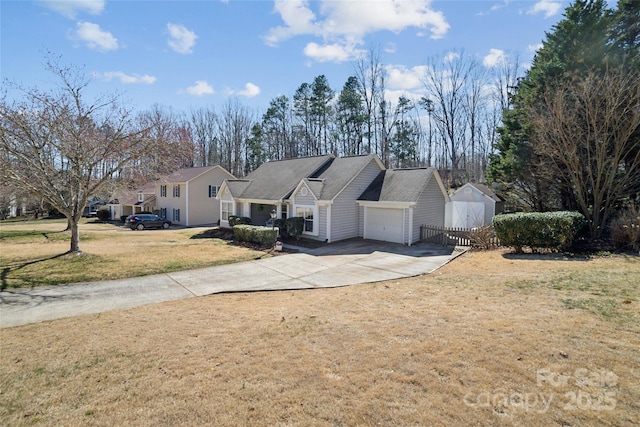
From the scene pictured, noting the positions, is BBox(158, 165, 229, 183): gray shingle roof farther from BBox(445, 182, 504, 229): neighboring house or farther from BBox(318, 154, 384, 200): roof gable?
BBox(445, 182, 504, 229): neighboring house

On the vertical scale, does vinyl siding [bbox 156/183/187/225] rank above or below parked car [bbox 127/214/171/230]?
above

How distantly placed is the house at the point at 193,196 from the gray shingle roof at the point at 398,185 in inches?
787

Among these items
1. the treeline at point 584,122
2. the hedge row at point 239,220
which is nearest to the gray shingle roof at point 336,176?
the hedge row at point 239,220

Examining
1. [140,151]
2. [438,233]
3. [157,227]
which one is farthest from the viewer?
[157,227]

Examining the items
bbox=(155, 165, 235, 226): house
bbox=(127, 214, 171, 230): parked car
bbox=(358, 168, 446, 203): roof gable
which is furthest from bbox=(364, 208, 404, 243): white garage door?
bbox=(127, 214, 171, 230): parked car

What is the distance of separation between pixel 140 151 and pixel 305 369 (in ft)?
51.4

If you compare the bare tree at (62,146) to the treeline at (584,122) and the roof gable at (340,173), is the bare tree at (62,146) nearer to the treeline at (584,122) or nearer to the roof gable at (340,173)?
the roof gable at (340,173)

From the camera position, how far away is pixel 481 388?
4.06 meters

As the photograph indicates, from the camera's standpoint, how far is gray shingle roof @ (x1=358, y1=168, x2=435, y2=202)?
19.0 m

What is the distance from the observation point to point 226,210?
90.5ft

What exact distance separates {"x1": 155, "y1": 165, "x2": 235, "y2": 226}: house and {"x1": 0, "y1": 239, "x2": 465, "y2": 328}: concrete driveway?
74.5 feet

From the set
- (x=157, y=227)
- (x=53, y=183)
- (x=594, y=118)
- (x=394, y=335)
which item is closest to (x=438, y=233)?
(x=594, y=118)

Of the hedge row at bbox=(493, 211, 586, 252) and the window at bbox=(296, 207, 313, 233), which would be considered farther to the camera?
the window at bbox=(296, 207, 313, 233)

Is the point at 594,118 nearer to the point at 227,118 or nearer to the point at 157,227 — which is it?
the point at 157,227
